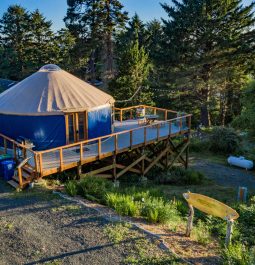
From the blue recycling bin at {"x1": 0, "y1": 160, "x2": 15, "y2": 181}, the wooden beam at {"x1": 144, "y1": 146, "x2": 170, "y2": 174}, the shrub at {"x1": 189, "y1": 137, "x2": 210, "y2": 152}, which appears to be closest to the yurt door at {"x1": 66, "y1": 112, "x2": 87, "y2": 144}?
the blue recycling bin at {"x1": 0, "y1": 160, "x2": 15, "y2": 181}

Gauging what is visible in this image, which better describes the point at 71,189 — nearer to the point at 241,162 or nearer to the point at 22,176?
the point at 22,176

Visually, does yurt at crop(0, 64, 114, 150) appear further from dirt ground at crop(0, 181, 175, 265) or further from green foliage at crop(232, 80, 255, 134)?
green foliage at crop(232, 80, 255, 134)

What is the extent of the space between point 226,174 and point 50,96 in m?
9.87

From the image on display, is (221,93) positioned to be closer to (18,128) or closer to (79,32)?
(79,32)

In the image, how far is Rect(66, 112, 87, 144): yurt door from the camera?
12.0 metres

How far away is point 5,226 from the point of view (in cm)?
676

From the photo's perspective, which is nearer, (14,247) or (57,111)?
(14,247)

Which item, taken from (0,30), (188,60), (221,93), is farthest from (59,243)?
(0,30)

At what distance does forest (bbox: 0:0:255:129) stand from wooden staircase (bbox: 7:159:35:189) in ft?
39.9

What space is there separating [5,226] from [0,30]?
3191cm

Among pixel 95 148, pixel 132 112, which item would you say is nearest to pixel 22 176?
pixel 95 148

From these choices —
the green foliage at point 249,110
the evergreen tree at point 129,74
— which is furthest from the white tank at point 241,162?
the evergreen tree at point 129,74

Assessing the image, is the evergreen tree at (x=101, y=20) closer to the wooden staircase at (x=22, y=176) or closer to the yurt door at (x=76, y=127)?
the yurt door at (x=76, y=127)

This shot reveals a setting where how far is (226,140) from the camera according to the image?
19641 millimetres
